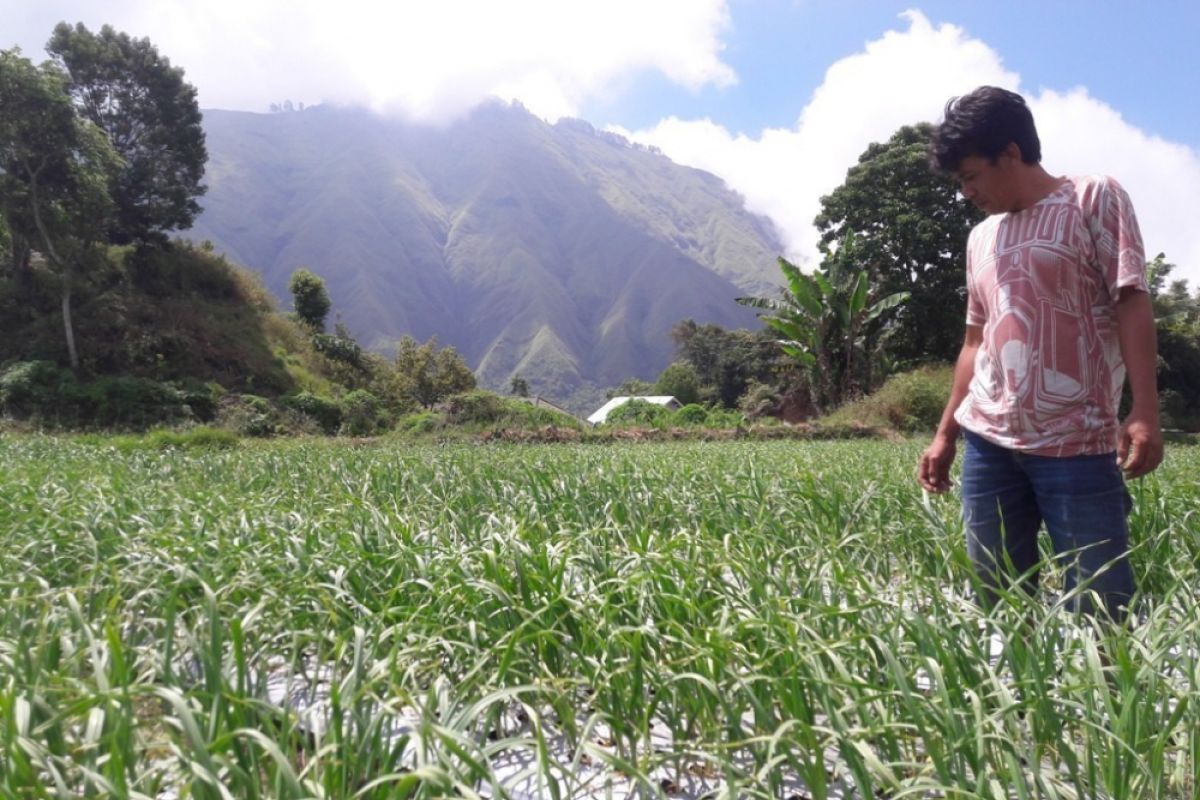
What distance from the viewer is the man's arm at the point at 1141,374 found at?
1826 millimetres

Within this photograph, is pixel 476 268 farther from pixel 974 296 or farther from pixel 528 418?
pixel 974 296

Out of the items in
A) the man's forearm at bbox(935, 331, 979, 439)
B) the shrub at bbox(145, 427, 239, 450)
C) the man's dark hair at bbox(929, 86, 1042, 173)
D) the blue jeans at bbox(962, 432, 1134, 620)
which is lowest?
the shrub at bbox(145, 427, 239, 450)

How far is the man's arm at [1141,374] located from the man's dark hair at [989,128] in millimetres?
445

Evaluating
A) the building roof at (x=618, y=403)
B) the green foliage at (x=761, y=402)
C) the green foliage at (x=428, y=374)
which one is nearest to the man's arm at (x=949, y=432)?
the green foliage at (x=761, y=402)

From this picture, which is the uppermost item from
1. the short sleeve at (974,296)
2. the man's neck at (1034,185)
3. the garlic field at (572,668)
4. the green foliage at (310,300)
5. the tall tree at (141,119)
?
the tall tree at (141,119)

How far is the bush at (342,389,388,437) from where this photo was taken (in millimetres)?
21073

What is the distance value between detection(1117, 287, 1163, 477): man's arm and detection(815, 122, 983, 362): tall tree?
25463 millimetres

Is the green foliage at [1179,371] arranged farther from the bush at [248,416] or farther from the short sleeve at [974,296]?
the short sleeve at [974,296]

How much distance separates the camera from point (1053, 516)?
6.56 ft

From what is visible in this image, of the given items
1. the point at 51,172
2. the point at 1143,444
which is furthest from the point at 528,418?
the point at 1143,444

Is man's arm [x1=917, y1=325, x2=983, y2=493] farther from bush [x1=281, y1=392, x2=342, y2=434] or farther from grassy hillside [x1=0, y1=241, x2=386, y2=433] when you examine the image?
bush [x1=281, y1=392, x2=342, y2=434]

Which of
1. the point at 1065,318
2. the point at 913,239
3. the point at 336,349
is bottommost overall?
the point at 1065,318

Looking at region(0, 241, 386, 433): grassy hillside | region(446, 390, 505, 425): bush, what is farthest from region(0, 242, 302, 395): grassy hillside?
region(446, 390, 505, 425): bush

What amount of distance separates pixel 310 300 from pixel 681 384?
23.2 m
